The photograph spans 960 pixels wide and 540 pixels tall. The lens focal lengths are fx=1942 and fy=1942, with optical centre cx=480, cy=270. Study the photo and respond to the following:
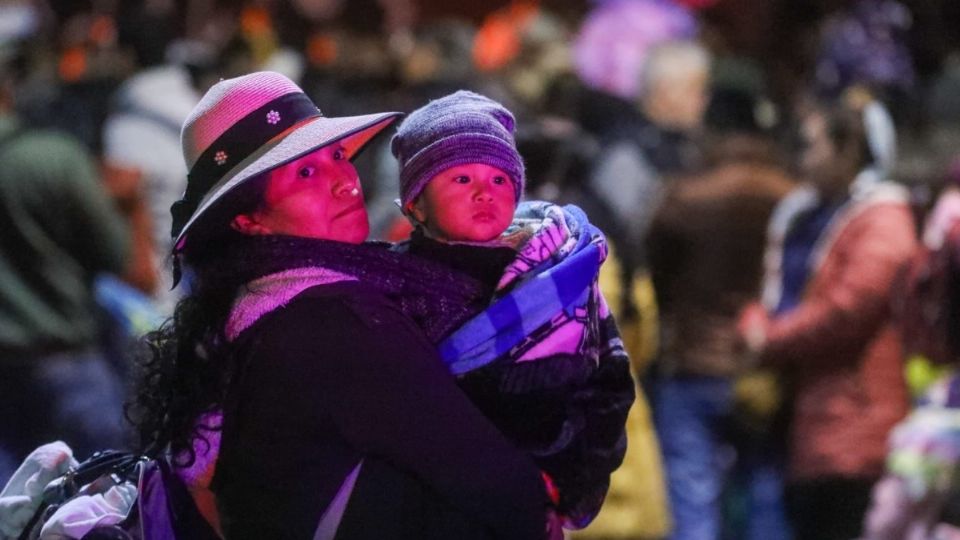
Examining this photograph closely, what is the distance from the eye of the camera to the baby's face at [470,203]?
3.30m

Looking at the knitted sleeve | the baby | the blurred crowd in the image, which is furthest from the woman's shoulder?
the blurred crowd

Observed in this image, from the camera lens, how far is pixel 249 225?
329 cm

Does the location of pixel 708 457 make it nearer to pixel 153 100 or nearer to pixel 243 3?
pixel 153 100

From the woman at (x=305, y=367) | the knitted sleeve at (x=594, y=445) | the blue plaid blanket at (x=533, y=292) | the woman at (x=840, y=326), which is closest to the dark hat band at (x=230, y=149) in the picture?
the woman at (x=305, y=367)

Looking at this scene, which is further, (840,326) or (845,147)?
(845,147)

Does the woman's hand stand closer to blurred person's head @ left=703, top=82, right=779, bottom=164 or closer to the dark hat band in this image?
blurred person's head @ left=703, top=82, right=779, bottom=164

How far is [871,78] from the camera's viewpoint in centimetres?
916

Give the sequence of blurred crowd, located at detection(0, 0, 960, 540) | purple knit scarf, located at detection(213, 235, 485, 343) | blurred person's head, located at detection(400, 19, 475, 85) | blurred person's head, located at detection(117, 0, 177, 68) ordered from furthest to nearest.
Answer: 1. blurred person's head, located at detection(400, 19, 475, 85)
2. blurred person's head, located at detection(117, 0, 177, 68)
3. blurred crowd, located at detection(0, 0, 960, 540)
4. purple knit scarf, located at detection(213, 235, 485, 343)

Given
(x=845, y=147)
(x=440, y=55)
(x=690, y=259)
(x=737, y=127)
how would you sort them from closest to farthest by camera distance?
(x=845, y=147), (x=690, y=259), (x=737, y=127), (x=440, y=55)

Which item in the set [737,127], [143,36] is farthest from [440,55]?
[737,127]

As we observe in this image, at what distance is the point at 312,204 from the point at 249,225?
12cm

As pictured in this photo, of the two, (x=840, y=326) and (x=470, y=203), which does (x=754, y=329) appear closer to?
(x=840, y=326)

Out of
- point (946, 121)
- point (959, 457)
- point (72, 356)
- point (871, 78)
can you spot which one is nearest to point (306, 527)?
point (959, 457)

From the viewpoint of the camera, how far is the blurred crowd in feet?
20.4
